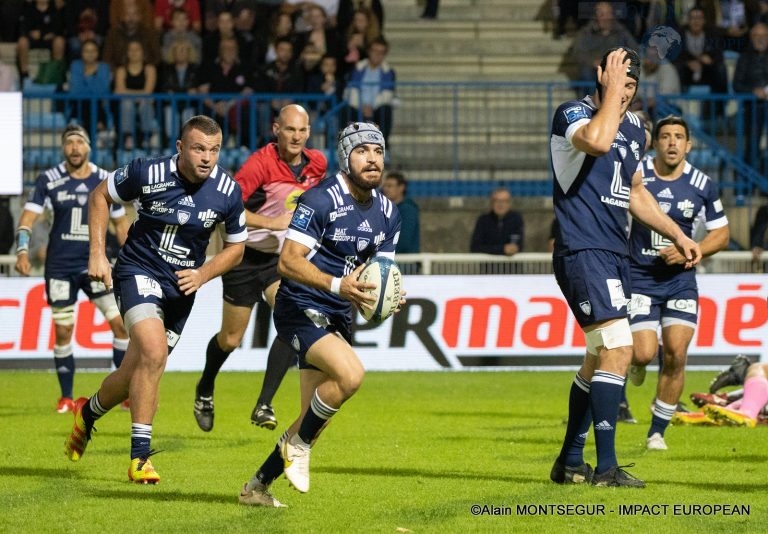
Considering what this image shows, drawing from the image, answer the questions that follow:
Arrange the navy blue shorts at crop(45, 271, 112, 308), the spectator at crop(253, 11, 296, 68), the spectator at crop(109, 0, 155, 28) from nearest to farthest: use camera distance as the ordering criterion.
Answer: the navy blue shorts at crop(45, 271, 112, 308)
the spectator at crop(253, 11, 296, 68)
the spectator at crop(109, 0, 155, 28)

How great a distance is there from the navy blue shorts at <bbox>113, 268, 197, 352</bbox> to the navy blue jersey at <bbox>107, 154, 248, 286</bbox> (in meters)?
0.06

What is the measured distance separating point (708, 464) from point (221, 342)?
398 centimetres

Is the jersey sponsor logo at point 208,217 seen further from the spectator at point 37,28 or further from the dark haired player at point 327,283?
the spectator at point 37,28

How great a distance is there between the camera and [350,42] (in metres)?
22.3

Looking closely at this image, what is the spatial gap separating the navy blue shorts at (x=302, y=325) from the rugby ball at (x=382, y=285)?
0.29 metres

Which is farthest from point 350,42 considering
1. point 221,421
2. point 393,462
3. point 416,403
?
point 393,462

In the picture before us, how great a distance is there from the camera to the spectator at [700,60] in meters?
22.3

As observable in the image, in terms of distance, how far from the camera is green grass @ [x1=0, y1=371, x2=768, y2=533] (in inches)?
310

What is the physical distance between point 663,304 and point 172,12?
13.4 m

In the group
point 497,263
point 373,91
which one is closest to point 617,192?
point 497,263

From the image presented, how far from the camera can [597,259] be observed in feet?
29.5

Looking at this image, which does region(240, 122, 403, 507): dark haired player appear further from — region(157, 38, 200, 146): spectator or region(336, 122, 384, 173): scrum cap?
region(157, 38, 200, 146): spectator

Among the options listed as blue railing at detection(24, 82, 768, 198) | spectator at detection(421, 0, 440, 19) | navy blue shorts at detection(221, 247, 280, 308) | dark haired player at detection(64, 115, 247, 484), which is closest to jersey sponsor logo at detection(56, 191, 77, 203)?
navy blue shorts at detection(221, 247, 280, 308)

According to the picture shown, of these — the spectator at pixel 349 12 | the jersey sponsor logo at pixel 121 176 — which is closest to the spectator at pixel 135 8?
the spectator at pixel 349 12
